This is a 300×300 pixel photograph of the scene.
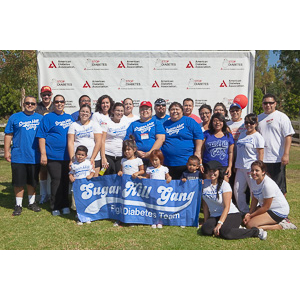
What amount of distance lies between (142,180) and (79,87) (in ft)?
12.3

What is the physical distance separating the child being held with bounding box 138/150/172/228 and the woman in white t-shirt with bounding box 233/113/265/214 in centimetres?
123

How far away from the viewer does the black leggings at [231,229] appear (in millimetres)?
4484

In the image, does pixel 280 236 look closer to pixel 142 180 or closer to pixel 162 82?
pixel 142 180

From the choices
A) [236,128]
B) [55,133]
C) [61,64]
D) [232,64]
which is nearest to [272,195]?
[236,128]

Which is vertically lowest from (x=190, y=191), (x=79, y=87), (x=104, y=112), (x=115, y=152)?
(x=190, y=191)

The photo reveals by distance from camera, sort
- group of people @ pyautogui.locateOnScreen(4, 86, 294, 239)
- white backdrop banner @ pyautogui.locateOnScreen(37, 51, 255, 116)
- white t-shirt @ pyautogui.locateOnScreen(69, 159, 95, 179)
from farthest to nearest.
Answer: white backdrop banner @ pyautogui.locateOnScreen(37, 51, 255, 116)
white t-shirt @ pyautogui.locateOnScreen(69, 159, 95, 179)
group of people @ pyautogui.locateOnScreen(4, 86, 294, 239)

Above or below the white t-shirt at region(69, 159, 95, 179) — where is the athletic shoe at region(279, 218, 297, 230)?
below

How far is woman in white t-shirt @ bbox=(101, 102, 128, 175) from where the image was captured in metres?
5.72

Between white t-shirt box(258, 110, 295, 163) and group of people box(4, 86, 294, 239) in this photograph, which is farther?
white t-shirt box(258, 110, 295, 163)

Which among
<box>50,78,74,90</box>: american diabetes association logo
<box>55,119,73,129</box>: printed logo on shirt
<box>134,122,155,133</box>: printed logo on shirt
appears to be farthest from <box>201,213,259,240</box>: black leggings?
<box>50,78,74,90</box>: american diabetes association logo

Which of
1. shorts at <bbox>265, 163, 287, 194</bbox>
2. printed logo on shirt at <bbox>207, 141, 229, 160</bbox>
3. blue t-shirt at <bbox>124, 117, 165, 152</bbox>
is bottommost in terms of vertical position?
shorts at <bbox>265, 163, 287, 194</bbox>

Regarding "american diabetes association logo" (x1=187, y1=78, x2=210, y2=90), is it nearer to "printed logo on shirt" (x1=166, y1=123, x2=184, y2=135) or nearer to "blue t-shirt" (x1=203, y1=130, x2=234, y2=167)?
"blue t-shirt" (x1=203, y1=130, x2=234, y2=167)

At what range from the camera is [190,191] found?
499 cm

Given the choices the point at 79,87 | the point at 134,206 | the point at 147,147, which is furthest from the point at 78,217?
the point at 79,87
